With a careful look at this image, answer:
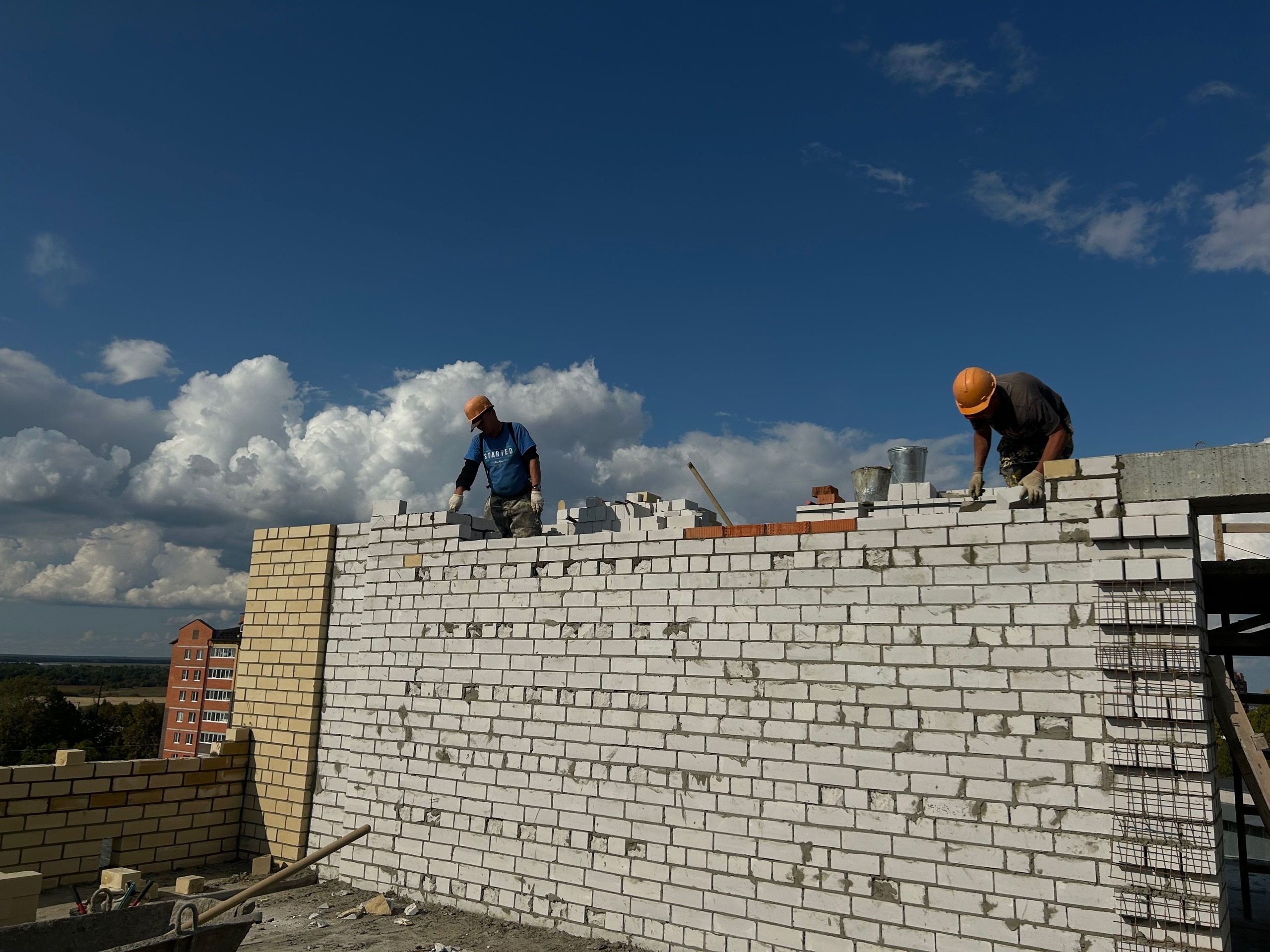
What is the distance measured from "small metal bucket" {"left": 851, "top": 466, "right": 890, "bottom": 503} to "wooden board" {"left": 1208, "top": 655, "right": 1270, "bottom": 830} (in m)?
4.98

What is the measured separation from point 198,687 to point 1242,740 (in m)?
86.4

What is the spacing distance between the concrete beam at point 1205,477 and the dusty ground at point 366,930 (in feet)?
17.1

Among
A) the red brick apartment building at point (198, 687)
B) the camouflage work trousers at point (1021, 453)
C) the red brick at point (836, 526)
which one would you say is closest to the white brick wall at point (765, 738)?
the red brick at point (836, 526)

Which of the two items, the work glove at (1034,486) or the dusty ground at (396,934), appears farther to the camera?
the dusty ground at (396,934)

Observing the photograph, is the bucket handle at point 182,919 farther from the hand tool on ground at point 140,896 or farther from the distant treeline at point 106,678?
the distant treeline at point 106,678

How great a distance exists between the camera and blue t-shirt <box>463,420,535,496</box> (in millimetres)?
8328

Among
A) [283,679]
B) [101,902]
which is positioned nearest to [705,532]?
[101,902]

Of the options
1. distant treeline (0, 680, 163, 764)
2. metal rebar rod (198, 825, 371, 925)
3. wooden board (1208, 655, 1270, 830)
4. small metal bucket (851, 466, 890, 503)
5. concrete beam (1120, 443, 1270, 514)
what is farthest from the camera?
distant treeline (0, 680, 163, 764)

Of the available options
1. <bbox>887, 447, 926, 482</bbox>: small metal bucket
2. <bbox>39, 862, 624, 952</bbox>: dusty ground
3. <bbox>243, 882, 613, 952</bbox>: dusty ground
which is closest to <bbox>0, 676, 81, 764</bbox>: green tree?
<bbox>39, 862, 624, 952</bbox>: dusty ground

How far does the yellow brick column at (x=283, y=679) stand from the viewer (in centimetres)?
866

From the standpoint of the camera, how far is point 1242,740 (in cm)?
492

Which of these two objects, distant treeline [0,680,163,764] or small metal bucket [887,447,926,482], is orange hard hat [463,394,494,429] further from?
distant treeline [0,680,163,764]

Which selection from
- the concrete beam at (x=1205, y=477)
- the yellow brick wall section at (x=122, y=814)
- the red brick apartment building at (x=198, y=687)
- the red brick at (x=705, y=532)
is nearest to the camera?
the concrete beam at (x=1205, y=477)

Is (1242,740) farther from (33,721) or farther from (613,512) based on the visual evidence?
(33,721)
